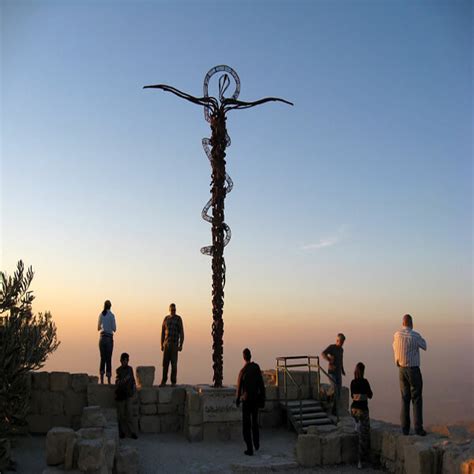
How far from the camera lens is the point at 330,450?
10.4m

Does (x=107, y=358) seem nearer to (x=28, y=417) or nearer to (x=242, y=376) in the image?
(x=28, y=417)

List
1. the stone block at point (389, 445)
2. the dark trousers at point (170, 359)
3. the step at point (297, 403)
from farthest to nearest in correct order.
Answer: the step at point (297, 403)
the dark trousers at point (170, 359)
the stone block at point (389, 445)

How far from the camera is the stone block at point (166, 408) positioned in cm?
1309

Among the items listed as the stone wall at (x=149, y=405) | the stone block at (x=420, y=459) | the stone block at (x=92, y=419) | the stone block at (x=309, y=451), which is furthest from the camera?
the stone wall at (x=149, y=405)

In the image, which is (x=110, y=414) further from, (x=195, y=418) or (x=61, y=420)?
(x=195, y=418)

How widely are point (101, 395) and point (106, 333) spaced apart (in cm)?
147

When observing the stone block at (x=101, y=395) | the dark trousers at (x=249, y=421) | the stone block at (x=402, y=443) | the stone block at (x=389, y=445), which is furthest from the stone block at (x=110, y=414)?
the stone block at (x=402, y=443)

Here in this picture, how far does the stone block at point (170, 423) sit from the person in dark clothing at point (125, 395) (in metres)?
1.02

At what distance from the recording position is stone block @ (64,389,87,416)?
1270 cm

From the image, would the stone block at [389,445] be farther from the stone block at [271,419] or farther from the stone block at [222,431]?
the stone block at [271,419]

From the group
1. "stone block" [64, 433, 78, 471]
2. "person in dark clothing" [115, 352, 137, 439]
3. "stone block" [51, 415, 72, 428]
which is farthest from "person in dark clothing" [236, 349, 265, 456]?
"stone block" [51, 415, 72, 428]

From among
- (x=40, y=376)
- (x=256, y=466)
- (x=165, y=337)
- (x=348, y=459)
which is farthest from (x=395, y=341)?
(x=40, y=376)

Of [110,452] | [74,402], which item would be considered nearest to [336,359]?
[110,452]

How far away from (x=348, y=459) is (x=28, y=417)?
6898mm
